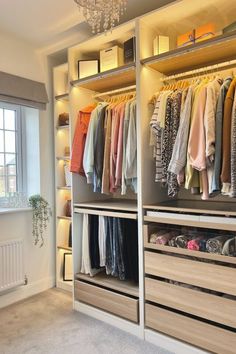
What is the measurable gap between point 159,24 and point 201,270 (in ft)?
5.89

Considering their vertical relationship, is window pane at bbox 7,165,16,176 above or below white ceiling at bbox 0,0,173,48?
below

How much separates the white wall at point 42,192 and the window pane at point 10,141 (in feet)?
0.95

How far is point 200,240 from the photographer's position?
1.80m

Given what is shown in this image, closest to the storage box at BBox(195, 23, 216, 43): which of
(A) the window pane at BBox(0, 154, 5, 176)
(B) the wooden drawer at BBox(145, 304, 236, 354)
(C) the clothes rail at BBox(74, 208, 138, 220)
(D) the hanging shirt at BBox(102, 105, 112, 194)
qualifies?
(D) the hanging shirt at BBox(102, 105, 112, 194)

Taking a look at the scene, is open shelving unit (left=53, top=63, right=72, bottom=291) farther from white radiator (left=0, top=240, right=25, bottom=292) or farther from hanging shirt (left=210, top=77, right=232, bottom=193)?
hanging shirt (left=210, top=77, right=232, bottom=193)

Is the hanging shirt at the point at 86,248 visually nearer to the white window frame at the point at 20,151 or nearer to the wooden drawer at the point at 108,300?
the wooden drawer at the point at 108,300

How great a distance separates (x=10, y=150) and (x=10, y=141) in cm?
9

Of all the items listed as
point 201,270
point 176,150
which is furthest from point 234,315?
point 176,150

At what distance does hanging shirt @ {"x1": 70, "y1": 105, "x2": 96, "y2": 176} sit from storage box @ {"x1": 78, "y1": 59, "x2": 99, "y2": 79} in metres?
0.31

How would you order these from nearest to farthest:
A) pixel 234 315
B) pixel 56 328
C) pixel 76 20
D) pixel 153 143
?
pixel 234 315
pixel 153 143
pixel 56 328
pixel 76 20

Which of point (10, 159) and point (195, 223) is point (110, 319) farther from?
point (10, 159)

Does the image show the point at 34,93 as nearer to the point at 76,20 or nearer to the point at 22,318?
the point at 76,20

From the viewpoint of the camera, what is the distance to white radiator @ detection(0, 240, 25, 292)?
2520 millimetres

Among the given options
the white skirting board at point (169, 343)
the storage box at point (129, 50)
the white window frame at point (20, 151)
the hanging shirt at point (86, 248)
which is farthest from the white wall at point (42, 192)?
the white skirting board at point (169, 343)
